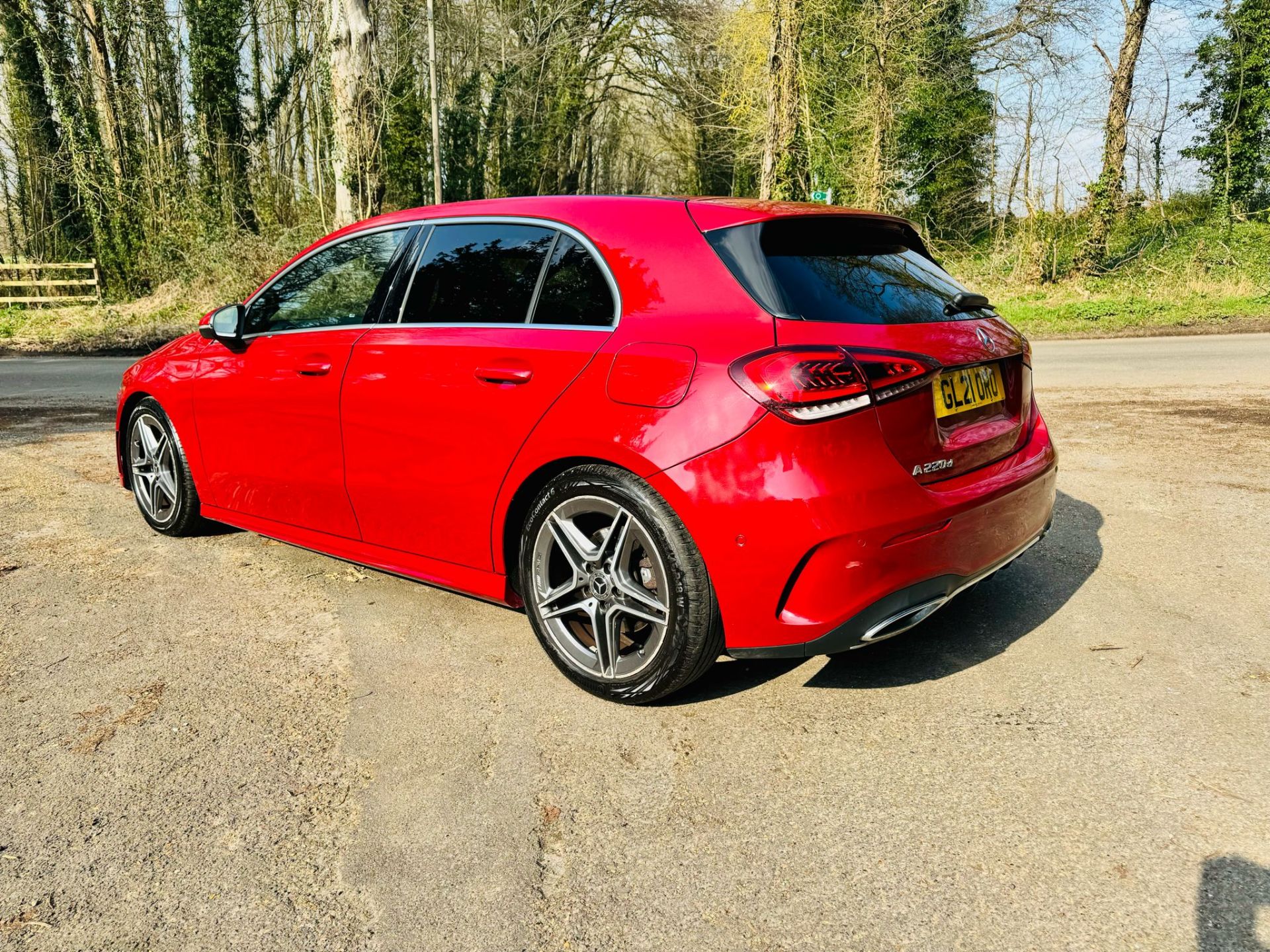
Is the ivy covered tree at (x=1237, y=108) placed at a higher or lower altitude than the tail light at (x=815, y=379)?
higher

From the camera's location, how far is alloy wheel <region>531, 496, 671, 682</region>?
3.06 m

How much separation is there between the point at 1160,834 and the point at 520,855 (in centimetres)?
159

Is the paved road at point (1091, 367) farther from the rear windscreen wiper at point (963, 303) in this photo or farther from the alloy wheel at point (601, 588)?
the alloy wheel at point (601, 588)

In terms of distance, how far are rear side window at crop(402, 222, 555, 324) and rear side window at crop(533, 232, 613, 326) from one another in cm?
6

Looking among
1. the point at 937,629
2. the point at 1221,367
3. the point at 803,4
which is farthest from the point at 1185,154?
the point at 937,629

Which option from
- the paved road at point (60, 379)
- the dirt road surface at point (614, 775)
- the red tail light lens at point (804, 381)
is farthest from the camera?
the paved road at point (60, 379)

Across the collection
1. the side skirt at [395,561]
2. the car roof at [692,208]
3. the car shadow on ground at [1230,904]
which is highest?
the car roof at [692,208]

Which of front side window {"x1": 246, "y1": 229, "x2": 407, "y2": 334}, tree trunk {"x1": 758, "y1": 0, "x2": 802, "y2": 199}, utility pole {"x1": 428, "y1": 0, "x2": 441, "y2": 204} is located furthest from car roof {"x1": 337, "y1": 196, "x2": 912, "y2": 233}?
utility pole {"x1": 428, "y1": 0, "x2": 441, "y2": 204}

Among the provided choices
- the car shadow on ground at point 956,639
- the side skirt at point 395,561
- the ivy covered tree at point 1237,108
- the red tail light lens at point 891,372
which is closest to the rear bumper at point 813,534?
the red tail light lens at point 891,372

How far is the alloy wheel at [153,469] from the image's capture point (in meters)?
5.08

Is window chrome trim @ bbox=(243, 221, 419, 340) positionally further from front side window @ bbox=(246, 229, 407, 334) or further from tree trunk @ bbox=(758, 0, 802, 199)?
tree trunk @ bbox=(758, 0, 802, 199)

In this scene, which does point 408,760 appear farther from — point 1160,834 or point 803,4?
point 803,4

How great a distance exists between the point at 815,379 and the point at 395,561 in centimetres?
197

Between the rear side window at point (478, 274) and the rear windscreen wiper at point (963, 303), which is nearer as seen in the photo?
the rear windscreen wiper at point (963, 303)
